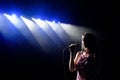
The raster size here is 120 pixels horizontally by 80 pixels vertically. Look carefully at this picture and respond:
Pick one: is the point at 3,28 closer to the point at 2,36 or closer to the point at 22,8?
the point at 2,36

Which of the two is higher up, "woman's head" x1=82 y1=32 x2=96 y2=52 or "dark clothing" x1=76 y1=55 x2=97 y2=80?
"woman's head" x1=82 y1=32 x2=96 y2=52

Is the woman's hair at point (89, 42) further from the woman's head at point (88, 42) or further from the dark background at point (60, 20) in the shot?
the dark background at point (60, 20)

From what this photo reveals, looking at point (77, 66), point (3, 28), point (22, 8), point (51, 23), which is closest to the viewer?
point (77, 66)

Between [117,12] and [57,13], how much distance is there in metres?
0.73

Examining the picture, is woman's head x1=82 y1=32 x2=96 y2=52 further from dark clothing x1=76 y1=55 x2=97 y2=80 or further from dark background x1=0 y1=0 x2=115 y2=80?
dark background x1=0 y1=0 x2=115 y2=80

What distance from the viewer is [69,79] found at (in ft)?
10.5

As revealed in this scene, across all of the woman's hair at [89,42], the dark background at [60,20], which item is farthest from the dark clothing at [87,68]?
the dark background at [60,20]

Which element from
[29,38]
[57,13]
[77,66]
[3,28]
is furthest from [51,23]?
[77,66]

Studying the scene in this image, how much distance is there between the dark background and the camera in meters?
2.76

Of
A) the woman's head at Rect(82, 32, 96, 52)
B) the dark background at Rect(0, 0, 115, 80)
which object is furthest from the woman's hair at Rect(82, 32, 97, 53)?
the dark background at Rect(0, 0, 115, 80)

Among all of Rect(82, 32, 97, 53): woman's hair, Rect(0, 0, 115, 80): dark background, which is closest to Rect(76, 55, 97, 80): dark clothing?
Rect(82, 32, 97, 53): woman's hair

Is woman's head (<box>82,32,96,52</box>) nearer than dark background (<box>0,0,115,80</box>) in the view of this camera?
Yes

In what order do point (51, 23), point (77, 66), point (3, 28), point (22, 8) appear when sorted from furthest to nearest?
point (51, 23) → point (22, 8) → point (3, 28) → point (77, 66)

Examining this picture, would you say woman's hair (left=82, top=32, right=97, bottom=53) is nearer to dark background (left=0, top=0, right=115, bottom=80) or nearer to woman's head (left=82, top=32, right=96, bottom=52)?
woman's head (left=82, top=32, right=96, bottom=52)
